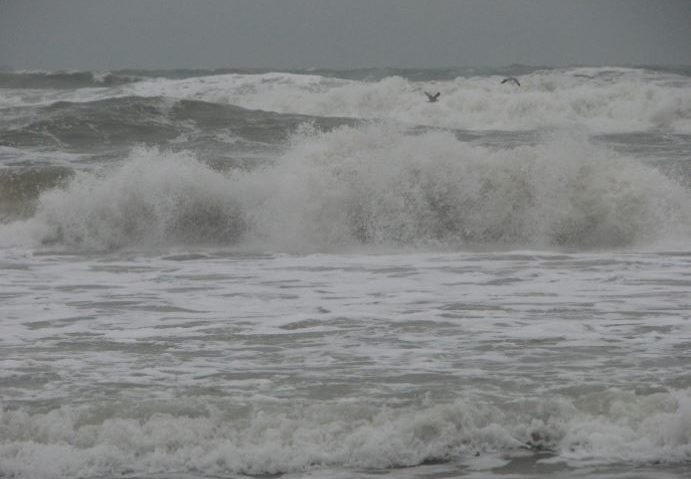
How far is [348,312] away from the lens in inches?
337

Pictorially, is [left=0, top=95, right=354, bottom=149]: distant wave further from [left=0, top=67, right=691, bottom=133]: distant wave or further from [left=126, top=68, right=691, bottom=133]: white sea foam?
[left=126, top=68, right=691, bottom=133]: white sea foam

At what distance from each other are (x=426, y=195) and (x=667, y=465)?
Result: 823cm

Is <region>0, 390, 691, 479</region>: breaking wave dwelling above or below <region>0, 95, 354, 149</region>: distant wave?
below

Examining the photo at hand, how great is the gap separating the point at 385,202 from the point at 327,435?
7.86m

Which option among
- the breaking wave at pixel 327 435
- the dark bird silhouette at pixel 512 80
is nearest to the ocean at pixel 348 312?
the breaking wave at pixel 327 435

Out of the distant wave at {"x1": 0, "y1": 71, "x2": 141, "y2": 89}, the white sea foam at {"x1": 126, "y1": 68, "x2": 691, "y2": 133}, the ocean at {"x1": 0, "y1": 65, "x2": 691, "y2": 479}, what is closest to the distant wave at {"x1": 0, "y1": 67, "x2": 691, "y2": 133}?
the white sea foam at {"x1": 126, "y1": 68, "x2": 691, "y2": 133}

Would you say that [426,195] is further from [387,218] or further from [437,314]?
[437,314]

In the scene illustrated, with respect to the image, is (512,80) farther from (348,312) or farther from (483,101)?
(348,312)

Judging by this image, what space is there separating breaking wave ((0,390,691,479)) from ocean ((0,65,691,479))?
0.01 metres

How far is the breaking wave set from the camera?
5305 mm

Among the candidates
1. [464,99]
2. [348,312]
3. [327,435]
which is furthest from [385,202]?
[464,99]

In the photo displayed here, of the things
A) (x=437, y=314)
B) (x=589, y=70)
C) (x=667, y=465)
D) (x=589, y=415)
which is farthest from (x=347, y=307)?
(x=589, y=70)

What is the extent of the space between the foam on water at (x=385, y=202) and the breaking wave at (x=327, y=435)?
6.71m

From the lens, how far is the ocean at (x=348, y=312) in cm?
549
